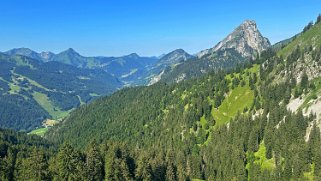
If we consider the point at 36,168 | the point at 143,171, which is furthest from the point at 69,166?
the point at 143,171

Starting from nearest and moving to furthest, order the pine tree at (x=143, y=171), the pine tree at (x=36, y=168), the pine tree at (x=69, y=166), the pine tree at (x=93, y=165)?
the pine tree at (x=36, y=168) → the pine tree at (x=69, y=166) → the pine tree at (x=93, y=165) → the pine tree at (x=143, y=171)

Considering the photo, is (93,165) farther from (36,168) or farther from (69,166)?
(36,168)

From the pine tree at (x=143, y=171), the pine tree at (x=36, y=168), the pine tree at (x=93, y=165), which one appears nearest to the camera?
the pine tree at (x=36, y=168)

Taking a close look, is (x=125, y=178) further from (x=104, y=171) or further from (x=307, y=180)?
(x=307, y=180)

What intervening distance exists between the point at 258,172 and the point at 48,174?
11188cm

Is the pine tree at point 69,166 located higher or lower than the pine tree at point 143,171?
higher

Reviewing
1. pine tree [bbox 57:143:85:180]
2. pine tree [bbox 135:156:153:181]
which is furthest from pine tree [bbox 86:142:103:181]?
pine tree [bbox 135:156:153:181]

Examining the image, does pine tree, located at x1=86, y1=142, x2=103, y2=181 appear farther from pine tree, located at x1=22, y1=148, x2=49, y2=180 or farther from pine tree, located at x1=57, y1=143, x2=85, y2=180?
pine tree, located at x1=22, y1=148, x2=49, y2=180

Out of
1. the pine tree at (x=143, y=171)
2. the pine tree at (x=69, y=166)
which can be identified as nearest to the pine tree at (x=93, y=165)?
the pine tree at (x=69, y=166)

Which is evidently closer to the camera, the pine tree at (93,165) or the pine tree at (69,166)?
the pine tree at (69,166)

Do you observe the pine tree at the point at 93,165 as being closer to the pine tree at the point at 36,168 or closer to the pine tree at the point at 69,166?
the pine tree at the point at 69,166

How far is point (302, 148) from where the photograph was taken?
188125 mm

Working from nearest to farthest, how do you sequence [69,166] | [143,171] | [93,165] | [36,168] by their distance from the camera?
[36,168] < [69,166] < [93,165] < [143,171]

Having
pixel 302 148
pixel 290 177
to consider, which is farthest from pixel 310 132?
pixel 290 177
